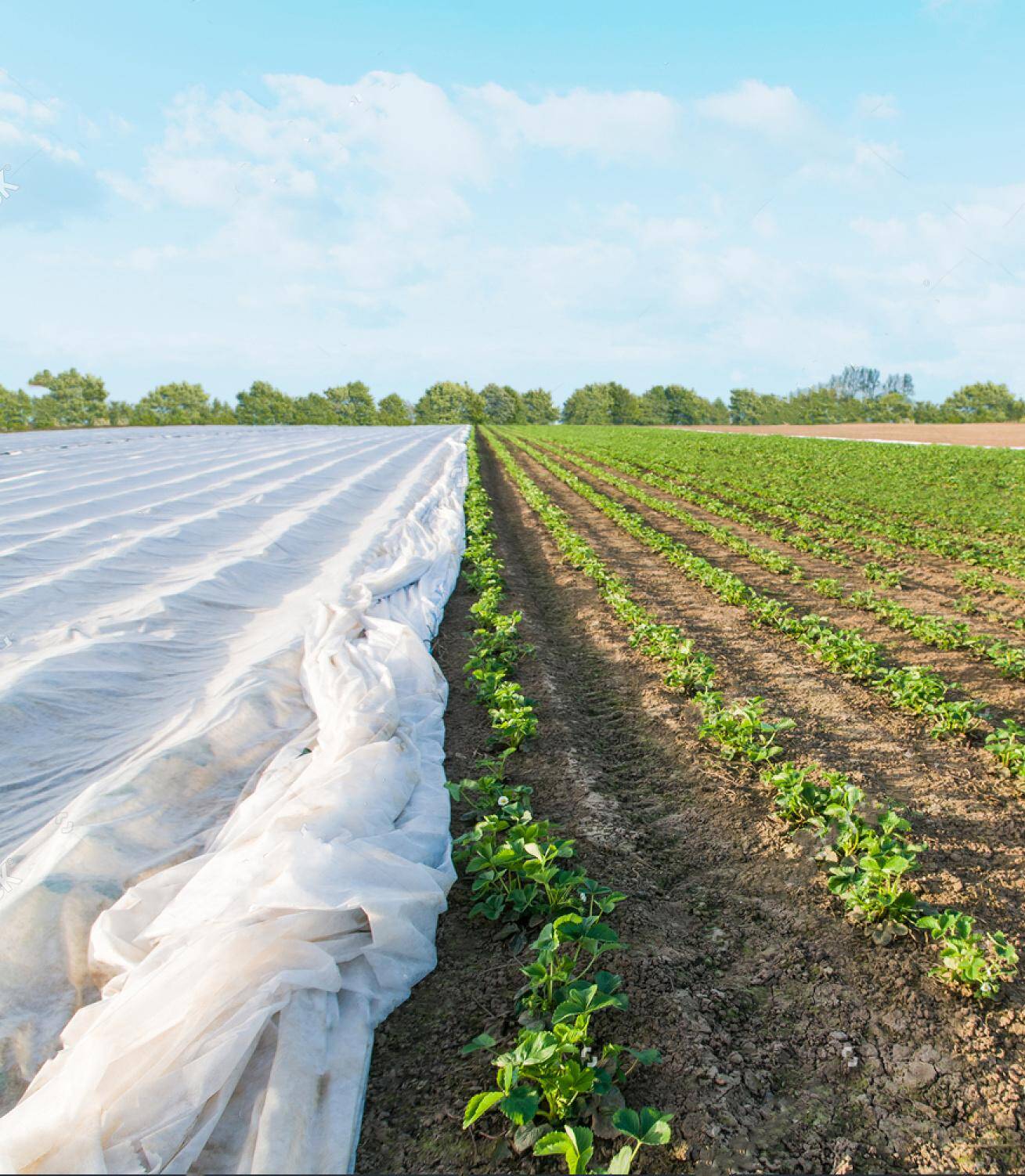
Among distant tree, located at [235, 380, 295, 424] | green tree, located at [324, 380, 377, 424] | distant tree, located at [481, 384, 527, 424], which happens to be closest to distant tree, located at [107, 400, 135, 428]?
distant tree, located at [235, 380, 295, 424]

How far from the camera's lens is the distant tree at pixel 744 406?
9431 cm

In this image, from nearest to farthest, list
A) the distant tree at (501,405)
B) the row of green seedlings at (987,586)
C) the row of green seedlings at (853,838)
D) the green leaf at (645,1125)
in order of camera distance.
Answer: the green leaf at (645,1125), the row of green seedlings at (853,838), the row of green seedlings at (987,586), the distant tree at (501,405)

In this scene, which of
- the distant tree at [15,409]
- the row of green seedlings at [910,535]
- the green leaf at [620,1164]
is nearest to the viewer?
the green leaf at [620,1164]

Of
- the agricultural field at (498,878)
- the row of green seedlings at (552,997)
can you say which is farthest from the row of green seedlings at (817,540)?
the row of green seedlings at (552,997)

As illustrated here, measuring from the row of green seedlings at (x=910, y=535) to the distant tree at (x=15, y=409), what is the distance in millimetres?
57099

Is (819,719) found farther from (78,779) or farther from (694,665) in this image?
(78,779)

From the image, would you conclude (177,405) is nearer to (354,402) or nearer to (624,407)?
(354,402)

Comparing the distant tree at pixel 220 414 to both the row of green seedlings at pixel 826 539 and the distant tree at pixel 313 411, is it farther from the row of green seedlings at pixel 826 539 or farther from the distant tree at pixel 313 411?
the row of green seedlings at pixel 826 539

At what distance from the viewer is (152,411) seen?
5847 centimetres

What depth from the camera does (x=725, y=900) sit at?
122 inches

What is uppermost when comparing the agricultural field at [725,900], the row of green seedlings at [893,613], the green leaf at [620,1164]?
the row of green seedlings at [893,613]

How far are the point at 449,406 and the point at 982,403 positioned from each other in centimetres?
6107

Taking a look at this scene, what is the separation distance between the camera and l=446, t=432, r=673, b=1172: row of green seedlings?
1.93 meters

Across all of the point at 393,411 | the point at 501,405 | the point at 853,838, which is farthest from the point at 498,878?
the point at 501,405
